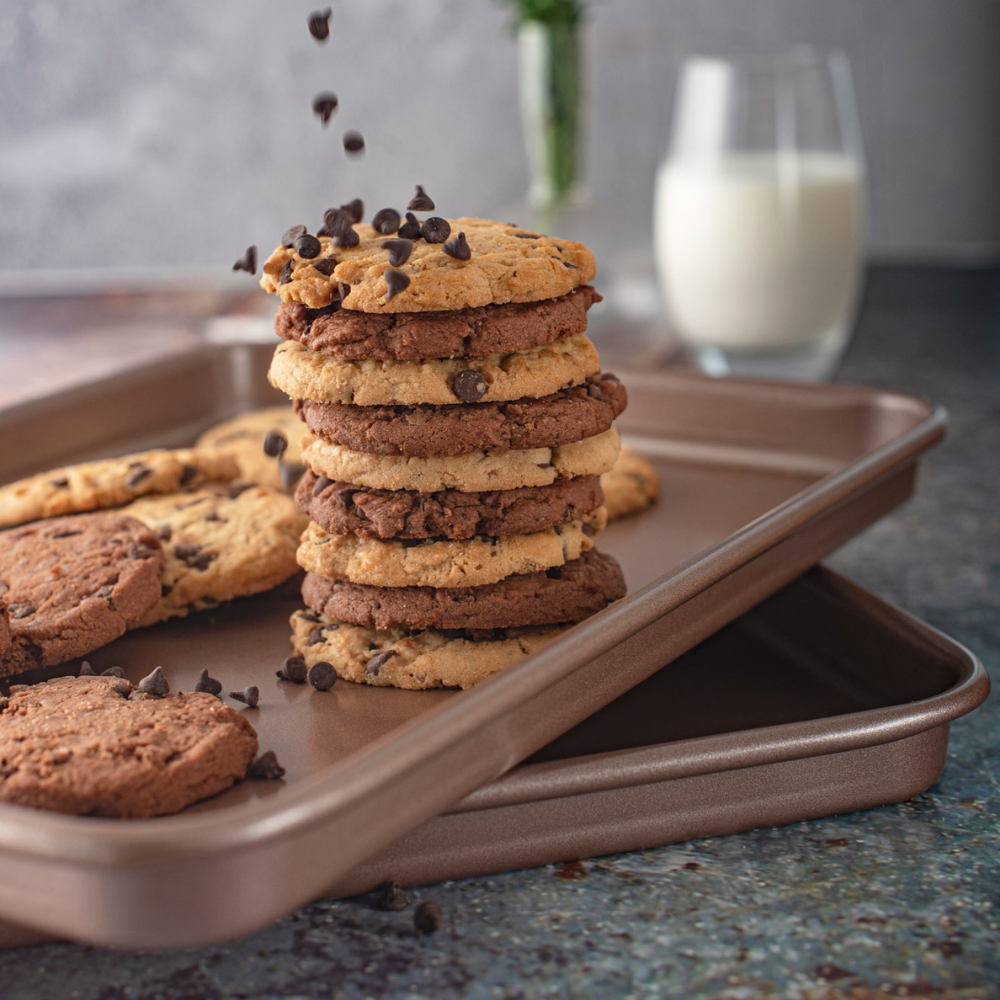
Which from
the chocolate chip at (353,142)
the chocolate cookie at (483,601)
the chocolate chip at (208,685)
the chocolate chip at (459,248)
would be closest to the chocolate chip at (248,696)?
the chocolate chip at (208,685)

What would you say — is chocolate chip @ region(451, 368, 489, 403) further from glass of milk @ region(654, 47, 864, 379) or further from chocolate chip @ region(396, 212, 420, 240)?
glass of milk @ region(654, 47, 864, 379)

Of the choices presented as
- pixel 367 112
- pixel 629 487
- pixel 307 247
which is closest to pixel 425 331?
pixel 307 247

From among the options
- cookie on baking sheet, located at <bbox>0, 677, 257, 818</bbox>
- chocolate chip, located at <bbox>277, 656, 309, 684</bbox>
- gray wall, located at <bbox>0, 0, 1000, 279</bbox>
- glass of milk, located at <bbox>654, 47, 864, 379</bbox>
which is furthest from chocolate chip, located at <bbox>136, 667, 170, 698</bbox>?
gray wall, located at <bbox>0, 0, 1000, 279</bbox>

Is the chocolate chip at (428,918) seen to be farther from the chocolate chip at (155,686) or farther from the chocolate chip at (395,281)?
the chocolate chip at (395,281)

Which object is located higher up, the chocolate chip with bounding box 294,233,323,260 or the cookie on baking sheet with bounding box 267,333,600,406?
the chocolate chip with bounding box 294,233,323,260

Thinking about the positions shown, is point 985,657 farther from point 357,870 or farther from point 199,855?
point 199,855

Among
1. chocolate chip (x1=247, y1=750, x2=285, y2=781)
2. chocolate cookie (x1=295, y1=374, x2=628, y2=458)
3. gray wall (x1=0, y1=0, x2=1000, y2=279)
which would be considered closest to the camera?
chocolate chip (x1=247, y1=750, x2=285, y2=781)

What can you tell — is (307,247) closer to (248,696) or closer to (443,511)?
(443,511)
